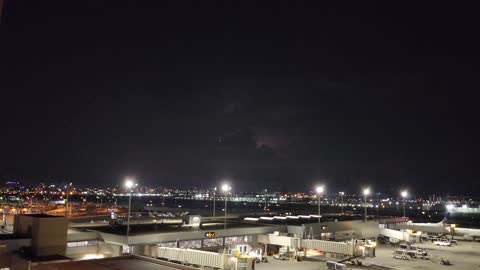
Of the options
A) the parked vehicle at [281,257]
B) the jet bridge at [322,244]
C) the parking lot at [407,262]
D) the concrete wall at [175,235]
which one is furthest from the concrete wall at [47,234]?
the jet bridge at [322,244]

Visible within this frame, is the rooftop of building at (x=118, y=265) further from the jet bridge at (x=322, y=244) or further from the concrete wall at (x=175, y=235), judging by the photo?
the jet bridge at (x=322, y=244)

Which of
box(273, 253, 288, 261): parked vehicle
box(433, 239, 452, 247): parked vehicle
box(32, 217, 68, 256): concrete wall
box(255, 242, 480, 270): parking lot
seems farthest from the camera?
box(433, 239, 452, 247): parked vehicle

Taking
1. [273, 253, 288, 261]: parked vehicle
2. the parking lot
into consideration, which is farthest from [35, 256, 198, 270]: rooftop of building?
[273, 253, 288, 261]: parked vehicle

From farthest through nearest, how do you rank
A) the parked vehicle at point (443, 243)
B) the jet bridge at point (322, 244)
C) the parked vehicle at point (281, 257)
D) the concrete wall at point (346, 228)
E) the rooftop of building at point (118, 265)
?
the parked vehicle at point (443, 243)
the concrete wall at point (346, 228)
the parked vehicle at point (281, 257)
the jet bridge at point (322, 244)
the rooftop of building at point (118, 265)

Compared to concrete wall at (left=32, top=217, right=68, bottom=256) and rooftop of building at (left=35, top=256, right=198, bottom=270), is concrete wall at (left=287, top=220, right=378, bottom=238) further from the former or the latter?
concrete wall at (left=32, top=217, right=68, bottom=256)

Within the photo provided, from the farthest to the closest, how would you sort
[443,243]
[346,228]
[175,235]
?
[443,243], [346,228], [175,235]

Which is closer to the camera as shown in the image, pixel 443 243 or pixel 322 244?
pixel 322 244

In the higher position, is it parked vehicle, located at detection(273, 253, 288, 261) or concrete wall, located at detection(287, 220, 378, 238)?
concrete wall, located at detection(287, 220, 378, 238)

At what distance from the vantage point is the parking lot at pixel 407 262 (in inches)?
1763

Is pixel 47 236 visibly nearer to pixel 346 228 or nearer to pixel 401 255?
pixel 401 255

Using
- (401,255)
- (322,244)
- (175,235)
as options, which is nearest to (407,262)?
(401,255)

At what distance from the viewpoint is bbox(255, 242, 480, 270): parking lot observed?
44781 mm

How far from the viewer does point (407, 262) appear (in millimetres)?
50094

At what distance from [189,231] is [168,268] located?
2062cm
